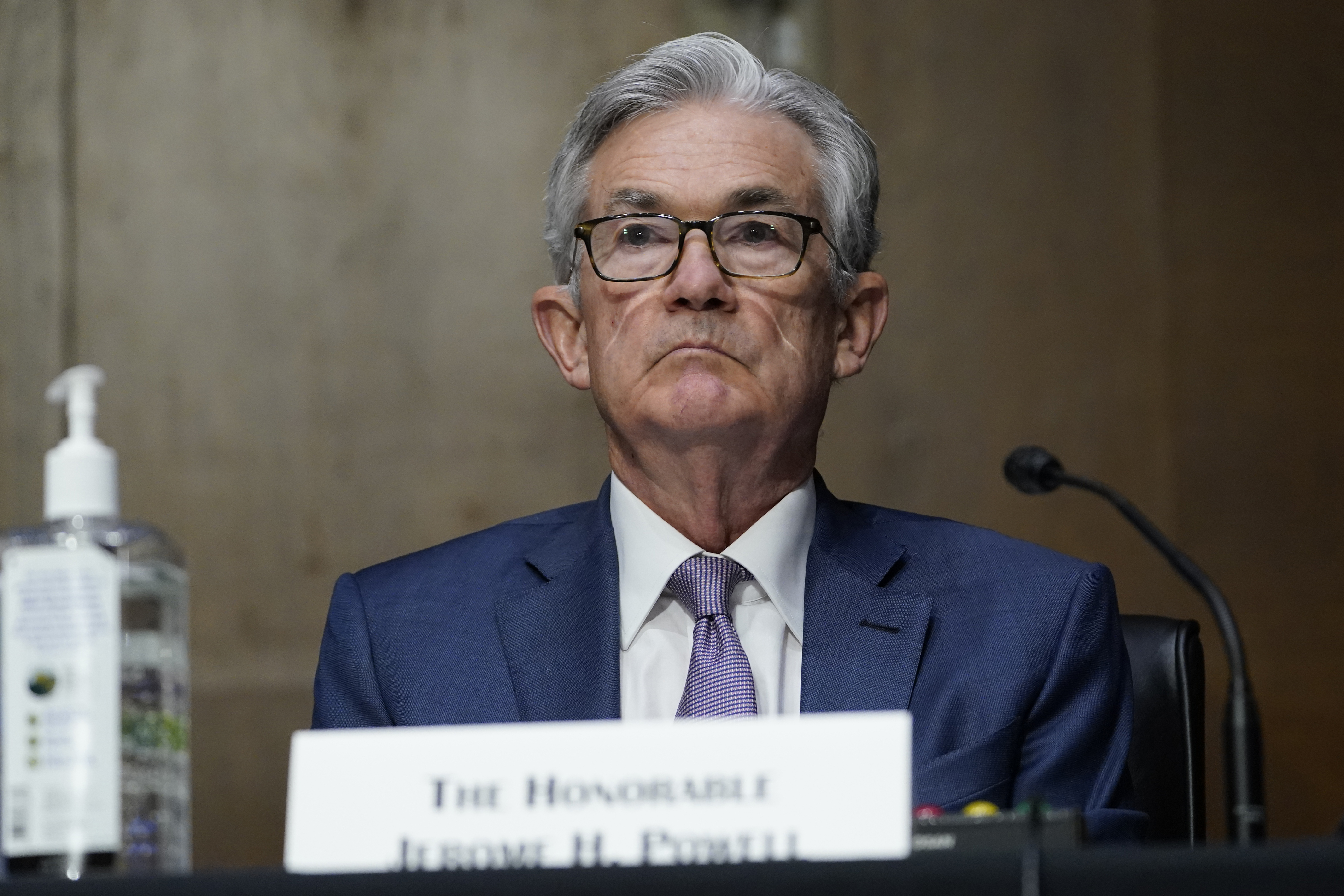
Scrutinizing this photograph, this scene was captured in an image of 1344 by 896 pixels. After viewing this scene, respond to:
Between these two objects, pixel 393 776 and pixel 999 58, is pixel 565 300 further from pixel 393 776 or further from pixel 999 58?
pixel 999 58

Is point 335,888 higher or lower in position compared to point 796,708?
lower

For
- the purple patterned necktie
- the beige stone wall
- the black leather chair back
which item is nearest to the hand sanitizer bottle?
the purple patterned necktie

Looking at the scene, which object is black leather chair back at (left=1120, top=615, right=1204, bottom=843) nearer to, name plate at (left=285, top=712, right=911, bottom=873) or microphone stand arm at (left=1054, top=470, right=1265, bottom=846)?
microphone stand arm at (left=1054, top=470, right=1265, bottom=846)

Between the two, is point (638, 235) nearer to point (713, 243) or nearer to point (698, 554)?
point (713, 243)

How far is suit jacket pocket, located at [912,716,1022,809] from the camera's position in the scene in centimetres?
129

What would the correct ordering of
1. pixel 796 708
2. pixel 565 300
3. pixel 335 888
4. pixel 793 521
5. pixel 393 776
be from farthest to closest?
pixel 565 300 < pixel 793 521 < pixel 796 708 < pixel 393 776 < pixel 335 888

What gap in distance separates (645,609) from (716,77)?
581mm

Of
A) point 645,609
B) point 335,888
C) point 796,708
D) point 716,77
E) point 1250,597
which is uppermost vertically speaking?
point 716,77

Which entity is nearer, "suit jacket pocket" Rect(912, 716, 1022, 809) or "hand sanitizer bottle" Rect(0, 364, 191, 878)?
"hand sanitizer bottle" Rect(0, 364, 191, 878)

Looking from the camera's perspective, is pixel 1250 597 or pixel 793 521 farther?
pixel 1250 597

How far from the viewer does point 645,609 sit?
1.50 meters

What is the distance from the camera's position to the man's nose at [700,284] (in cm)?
148

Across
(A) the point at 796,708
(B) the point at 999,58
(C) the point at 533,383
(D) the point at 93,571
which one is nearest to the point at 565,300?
(A) the point at 796,708

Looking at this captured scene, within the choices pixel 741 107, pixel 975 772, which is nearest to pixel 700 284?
pixel 741 107
